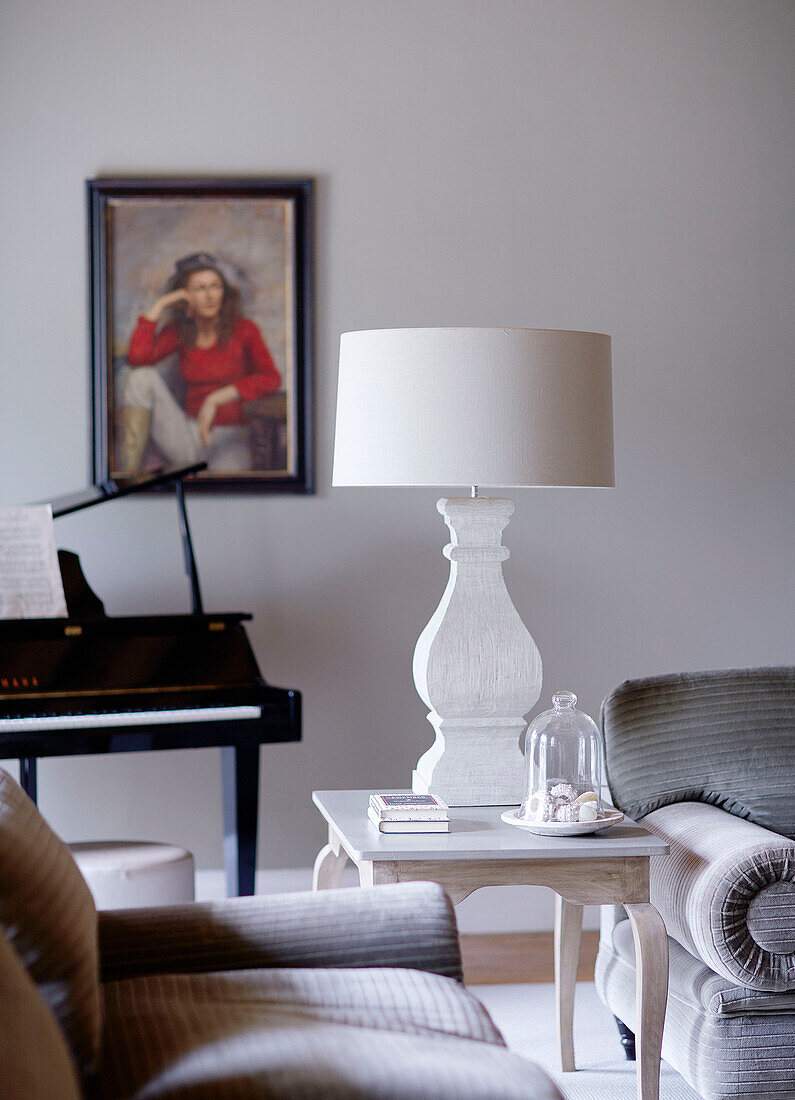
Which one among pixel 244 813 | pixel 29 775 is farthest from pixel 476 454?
pixel 29 775

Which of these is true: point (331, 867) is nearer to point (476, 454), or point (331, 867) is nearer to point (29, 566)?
point (476, 454)

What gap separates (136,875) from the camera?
2.88m

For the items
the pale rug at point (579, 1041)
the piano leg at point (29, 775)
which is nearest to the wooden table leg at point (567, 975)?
the pale rug at point (579, 1041)

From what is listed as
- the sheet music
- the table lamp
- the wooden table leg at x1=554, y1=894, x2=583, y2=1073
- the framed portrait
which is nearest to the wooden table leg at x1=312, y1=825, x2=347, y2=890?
the table lamp

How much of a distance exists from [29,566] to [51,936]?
1874 mm

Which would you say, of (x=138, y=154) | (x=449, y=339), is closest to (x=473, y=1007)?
(x=449, y=339)

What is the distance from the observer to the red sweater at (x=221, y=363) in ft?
12.1

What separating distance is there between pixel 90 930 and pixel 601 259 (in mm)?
2847

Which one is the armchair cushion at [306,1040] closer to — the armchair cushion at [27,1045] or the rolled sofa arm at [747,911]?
the armchair cushion at [27,1045]

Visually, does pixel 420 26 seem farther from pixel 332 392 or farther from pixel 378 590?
pixel 378 590

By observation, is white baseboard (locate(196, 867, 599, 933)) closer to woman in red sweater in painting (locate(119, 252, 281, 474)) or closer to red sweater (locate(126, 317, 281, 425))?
woman in red sweater in painting (locate(119, 252, 281, 474))

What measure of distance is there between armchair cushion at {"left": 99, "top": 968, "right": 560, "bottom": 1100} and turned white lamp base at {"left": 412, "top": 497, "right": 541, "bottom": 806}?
79 cm

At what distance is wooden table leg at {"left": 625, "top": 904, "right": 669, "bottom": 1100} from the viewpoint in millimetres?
2164

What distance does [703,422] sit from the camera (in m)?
3.83
